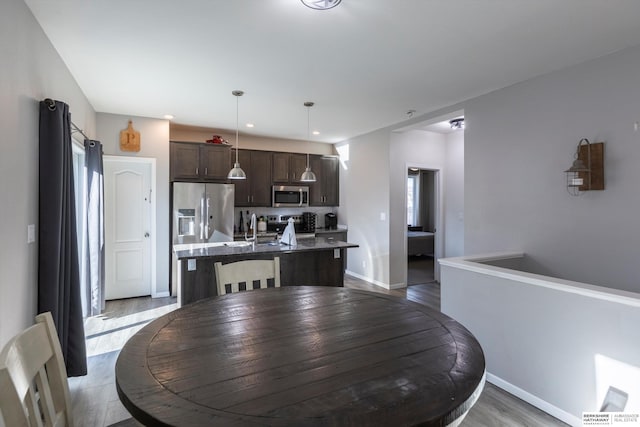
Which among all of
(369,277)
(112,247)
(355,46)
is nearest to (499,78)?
(355,46)

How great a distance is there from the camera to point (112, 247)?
462 cm

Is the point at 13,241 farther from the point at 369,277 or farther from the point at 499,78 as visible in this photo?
the point at 369,277

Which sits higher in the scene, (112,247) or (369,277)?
(112,247)

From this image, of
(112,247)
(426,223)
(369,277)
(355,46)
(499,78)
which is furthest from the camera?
(426,223)

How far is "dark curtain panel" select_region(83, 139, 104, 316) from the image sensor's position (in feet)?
11.7

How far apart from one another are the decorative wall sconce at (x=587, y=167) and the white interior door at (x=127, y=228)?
5.08 meters

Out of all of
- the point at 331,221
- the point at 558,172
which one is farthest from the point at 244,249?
the point at 331,221

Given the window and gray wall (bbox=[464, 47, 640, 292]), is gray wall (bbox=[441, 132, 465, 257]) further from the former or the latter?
the window

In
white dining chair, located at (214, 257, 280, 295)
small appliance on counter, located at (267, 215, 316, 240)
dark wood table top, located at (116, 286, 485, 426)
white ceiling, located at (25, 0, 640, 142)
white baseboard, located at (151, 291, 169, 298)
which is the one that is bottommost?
white baseboard, located at (151, 291, 169, 298)

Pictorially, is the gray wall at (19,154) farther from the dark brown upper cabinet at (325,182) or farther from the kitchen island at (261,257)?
the dark brown upper cabinet at (325,182)

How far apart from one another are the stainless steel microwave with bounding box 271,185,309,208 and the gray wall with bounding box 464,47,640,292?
313 cm

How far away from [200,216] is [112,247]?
1247mm

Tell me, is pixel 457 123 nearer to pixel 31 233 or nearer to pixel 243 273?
pixel 243 273

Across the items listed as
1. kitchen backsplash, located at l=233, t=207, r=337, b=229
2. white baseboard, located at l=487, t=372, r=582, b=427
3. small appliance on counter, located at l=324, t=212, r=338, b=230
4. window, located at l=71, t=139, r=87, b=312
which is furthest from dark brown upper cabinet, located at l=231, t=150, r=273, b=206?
white baseboard, located at l=487, t=372, r=582, b=427
